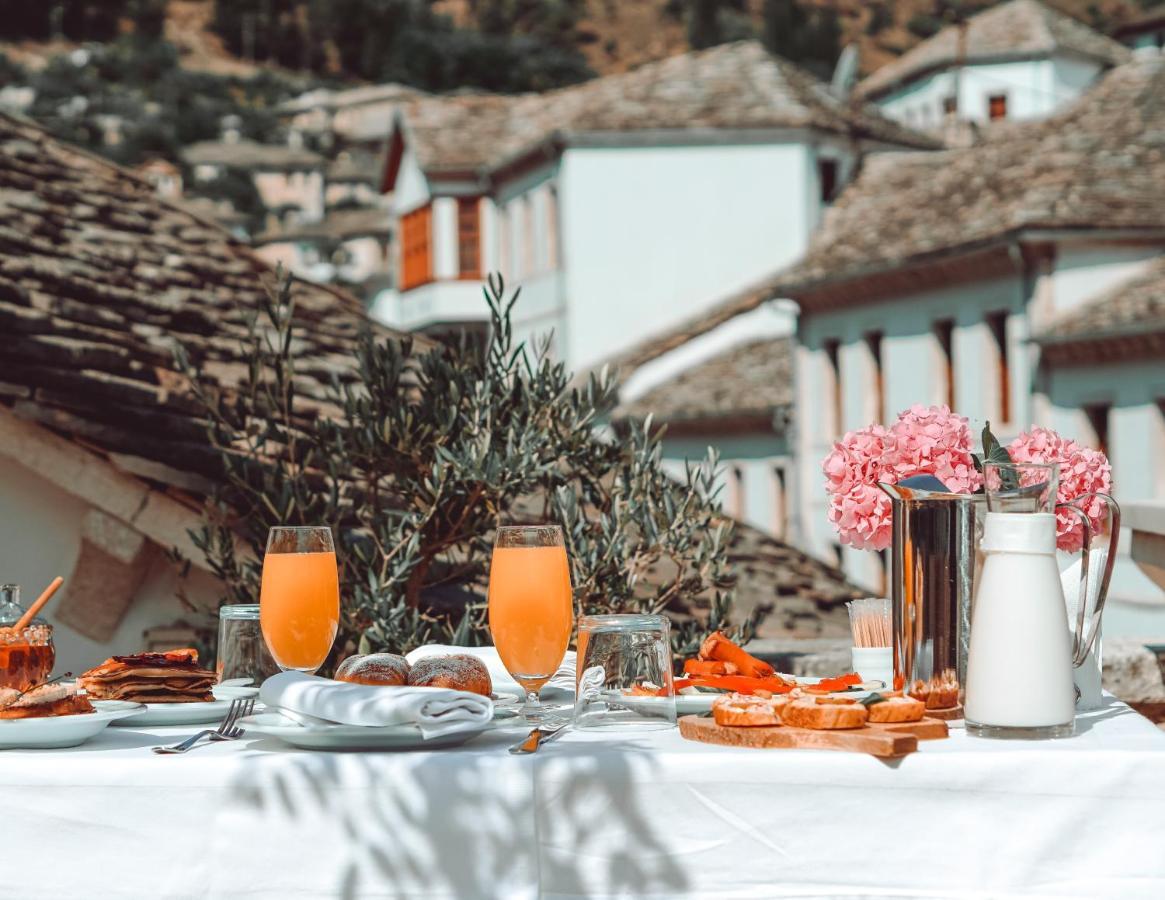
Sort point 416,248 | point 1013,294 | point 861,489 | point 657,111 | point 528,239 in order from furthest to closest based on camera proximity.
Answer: point 416,248 < point 528,239 < point 657,111 < point 1013,294 < point 861,489

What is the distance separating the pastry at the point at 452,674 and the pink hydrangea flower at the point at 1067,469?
94cm

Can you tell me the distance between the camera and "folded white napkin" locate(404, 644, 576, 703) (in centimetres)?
→ 296

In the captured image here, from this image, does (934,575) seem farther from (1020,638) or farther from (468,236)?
(468,236)

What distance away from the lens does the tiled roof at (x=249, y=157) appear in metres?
83.1

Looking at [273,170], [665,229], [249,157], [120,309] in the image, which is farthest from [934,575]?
[273,170]

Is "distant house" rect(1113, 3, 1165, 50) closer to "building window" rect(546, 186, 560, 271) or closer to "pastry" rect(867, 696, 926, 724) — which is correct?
"building window" rect(546, 186, 560, 271)

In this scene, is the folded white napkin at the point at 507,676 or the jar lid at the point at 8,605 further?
the folded white napkin at the point at 507,676

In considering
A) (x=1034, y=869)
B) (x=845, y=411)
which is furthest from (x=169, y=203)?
(x=845, y=411)

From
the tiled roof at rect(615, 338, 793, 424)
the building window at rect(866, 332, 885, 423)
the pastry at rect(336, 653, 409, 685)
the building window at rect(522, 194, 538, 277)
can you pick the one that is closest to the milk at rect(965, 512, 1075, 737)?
the pastry at rect(336, 653, 409, 685)

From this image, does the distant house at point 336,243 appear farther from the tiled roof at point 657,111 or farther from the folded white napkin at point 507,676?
the folded white napkin at point 507,676

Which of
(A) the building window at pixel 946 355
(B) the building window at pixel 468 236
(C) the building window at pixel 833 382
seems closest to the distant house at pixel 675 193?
(B) the building window at pixel 468 236

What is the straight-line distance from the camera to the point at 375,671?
8.60 ft

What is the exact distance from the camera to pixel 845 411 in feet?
89.1

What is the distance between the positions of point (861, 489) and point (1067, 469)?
1.10 ft
